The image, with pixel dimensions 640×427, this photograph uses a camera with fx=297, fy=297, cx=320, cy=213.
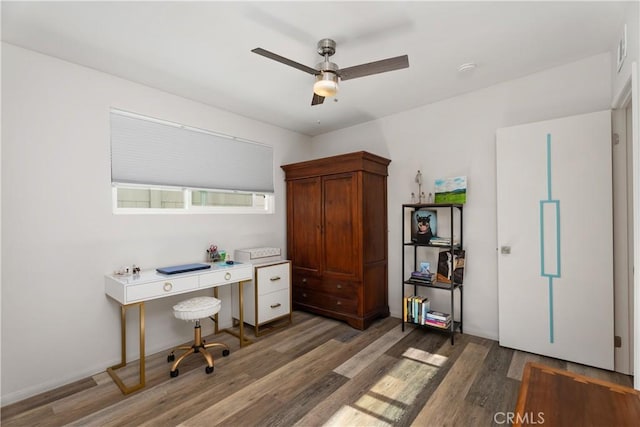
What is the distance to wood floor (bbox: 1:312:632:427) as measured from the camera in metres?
1.96

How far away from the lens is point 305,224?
400 cm

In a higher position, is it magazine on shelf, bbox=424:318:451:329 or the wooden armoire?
the wooden armoire

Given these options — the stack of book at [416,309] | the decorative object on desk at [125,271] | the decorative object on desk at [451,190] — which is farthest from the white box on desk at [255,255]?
the decorative object on desk at [451,190]

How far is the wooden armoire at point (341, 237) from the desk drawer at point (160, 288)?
1.61 m

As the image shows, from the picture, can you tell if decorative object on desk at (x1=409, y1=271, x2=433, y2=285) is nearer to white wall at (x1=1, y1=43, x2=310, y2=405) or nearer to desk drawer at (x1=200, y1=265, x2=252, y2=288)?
desk drawer at (x1=200, y1=265, x2=252, y2=288)

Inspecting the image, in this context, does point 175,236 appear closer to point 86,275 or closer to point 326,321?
point 86,275

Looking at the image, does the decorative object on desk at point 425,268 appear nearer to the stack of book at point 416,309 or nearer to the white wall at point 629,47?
the stack of book at point 416,309


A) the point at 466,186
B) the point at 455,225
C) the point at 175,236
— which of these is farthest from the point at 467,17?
the point at 175,236

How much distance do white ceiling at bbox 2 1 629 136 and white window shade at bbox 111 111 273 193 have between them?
1.47 feet

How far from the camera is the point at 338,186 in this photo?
3.62m

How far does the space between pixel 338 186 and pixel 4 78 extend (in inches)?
118

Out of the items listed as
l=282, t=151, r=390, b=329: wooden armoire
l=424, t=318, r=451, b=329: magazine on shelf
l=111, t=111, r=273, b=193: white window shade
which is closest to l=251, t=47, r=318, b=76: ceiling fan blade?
l=282, t=151, r=390, b=329: wooden armoire

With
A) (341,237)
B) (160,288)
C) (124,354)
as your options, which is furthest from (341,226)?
(124,354)

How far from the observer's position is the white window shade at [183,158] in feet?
9.04
